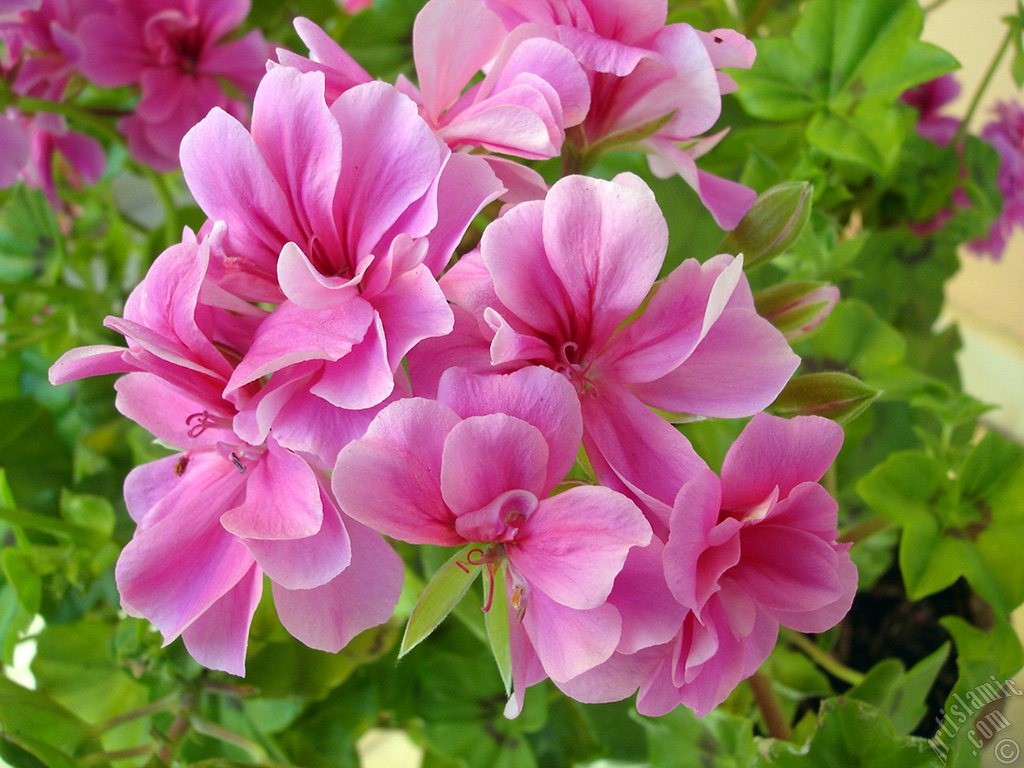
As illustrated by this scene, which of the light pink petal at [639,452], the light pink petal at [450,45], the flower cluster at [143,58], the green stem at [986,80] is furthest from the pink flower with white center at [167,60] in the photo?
the green stem at [986,80]

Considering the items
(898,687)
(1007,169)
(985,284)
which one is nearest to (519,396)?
(898,687)

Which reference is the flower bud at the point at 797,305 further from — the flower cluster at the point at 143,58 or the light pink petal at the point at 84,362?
the flower cluster at the point at 143,58

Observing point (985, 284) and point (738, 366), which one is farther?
point (985, 284)

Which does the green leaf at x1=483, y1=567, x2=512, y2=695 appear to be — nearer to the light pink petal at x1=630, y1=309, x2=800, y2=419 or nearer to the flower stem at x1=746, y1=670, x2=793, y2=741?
the light pink petal at x1=630, y1=309, x2=800, y2=419

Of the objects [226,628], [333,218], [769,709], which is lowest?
[769,709]

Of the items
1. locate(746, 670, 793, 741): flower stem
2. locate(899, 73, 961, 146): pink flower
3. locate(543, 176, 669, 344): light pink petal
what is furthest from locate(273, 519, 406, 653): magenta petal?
locate(899, 73, 961, 146): pink flower

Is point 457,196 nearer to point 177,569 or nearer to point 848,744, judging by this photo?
point 177,569

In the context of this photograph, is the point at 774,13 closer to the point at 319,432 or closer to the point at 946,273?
the point at 946,273
